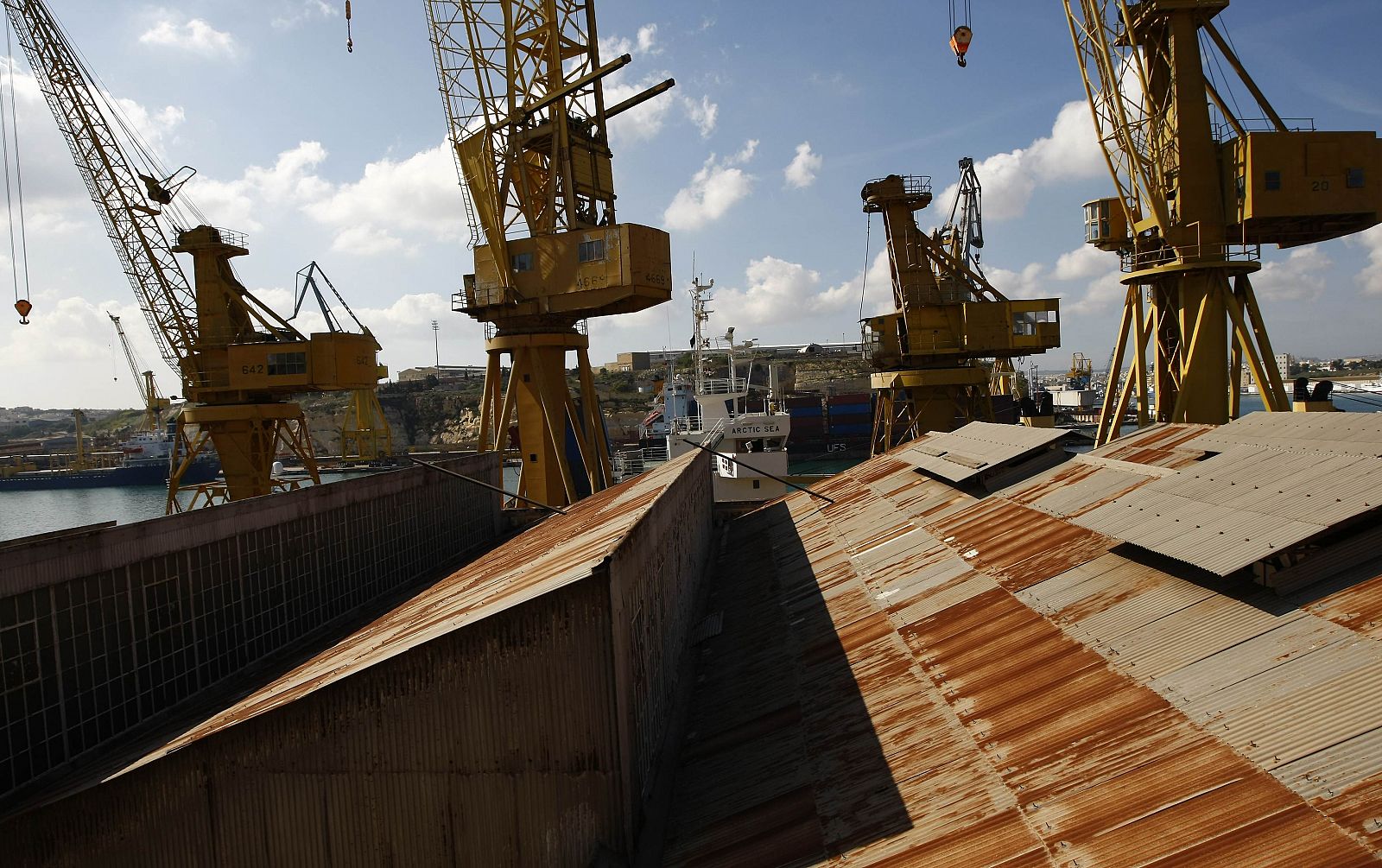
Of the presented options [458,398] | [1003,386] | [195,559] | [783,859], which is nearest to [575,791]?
[783,859]

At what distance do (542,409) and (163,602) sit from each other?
18.5 m

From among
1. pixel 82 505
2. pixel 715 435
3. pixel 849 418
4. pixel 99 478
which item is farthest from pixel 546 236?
pixel 99 478

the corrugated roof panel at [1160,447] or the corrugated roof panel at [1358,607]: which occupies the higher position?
the corrugated roof panel at [1160,447]

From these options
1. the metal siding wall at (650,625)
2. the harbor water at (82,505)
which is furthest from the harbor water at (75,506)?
the metal siding wall at (650,625)

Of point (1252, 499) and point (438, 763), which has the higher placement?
point (1252, 499)

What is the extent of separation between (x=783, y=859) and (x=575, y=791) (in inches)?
99.4

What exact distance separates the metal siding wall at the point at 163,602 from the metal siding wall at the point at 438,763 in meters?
4.50

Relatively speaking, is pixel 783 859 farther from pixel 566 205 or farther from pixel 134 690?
pixel 566 205

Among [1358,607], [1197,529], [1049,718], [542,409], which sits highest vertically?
[542,409]

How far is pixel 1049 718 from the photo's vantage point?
843 cm

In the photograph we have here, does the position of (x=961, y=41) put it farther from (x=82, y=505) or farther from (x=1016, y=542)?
(x=82, y=505)

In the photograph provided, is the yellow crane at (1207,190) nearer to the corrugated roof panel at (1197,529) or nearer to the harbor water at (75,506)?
the corrugated roof panel at (1197,529)

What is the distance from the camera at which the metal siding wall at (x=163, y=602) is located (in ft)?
42.4

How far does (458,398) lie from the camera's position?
495 feet
